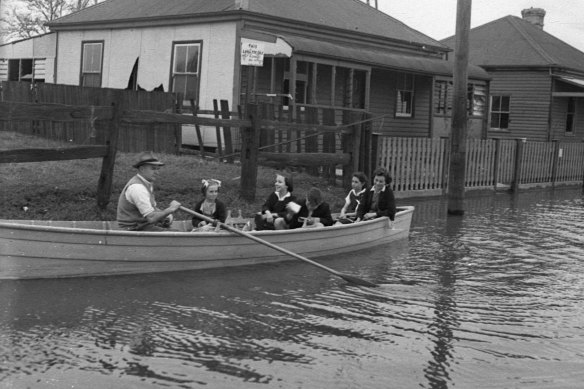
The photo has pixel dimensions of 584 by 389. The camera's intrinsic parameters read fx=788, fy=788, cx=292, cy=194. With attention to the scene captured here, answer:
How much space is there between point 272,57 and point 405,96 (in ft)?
26.9

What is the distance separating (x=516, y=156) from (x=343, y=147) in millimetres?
8583

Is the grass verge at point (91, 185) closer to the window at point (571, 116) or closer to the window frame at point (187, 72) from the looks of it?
the window frame at point (187, 72)

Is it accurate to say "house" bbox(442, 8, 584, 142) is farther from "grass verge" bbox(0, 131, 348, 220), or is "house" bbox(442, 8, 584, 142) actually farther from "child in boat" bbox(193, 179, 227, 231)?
"child in boat" bbox(193, 179, 227, 231)

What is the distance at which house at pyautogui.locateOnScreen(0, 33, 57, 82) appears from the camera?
27.4m

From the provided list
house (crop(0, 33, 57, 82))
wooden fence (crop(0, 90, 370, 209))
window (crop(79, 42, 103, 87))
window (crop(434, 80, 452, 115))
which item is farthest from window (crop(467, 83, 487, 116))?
wooden fence (crop(0, 90, 370, 209))

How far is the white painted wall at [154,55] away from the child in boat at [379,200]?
9225 mm

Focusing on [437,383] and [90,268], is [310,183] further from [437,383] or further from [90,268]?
[437,383]

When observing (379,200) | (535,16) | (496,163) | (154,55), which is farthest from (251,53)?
(535,16)

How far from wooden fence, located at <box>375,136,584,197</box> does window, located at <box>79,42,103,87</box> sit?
11.0 metres

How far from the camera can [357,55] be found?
77.6 feet

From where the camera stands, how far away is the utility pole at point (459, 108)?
16938 millimetres

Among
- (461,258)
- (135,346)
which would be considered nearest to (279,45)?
(461,258)

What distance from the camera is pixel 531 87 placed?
35875 mm

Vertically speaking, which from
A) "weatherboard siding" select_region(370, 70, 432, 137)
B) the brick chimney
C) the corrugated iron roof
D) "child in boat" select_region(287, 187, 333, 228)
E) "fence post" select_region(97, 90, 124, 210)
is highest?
the brick chimney
